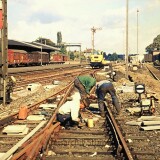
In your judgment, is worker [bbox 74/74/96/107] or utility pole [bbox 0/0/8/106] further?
utility pole [bbox 0/0/8/106]

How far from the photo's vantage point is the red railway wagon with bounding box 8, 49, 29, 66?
47.6 metres

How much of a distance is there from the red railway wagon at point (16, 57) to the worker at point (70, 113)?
40.2m

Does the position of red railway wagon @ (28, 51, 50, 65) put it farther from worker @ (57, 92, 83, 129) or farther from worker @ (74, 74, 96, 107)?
worker @ (57, 92, 83, 129)

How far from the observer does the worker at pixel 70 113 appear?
26.0 feet

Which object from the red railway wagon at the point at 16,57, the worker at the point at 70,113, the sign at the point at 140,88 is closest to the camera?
the worker at the point at 70,113

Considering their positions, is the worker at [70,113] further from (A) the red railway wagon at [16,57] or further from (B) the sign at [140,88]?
(A) the red railway wagon at [16,57]

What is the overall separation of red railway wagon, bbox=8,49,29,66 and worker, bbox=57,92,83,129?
40176 millimetres

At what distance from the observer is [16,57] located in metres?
50.4

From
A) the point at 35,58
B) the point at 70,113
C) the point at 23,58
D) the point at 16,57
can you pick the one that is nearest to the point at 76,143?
the point at 70,113

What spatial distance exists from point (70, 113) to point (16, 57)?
4370cm

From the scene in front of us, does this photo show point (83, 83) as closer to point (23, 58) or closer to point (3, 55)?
point (3, 55)

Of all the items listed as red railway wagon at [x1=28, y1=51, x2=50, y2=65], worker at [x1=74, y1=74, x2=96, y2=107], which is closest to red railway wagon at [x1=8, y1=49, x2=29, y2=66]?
red railway wagon at [x1=28, y1=51, x2=50, y2=65]

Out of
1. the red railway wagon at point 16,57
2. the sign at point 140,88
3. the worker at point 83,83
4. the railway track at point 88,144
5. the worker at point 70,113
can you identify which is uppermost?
the red railway wagon at point 16,57

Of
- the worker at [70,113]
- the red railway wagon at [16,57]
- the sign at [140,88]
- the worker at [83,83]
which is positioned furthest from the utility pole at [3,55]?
the red railway wagon at [16,57]
